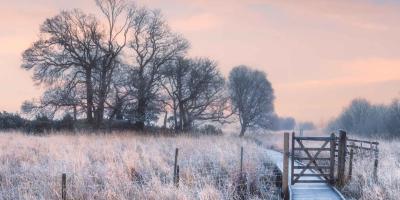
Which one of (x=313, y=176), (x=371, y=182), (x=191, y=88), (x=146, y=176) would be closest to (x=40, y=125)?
(x=191, y=88)

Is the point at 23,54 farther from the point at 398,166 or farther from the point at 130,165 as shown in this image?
the point at 398,166

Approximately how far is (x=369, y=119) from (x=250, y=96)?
17366mm

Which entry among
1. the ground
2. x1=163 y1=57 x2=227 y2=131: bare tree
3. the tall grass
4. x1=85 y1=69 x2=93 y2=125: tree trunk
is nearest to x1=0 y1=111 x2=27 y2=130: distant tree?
x1=85 y1=69 x2=93 y2=125: tree trunk

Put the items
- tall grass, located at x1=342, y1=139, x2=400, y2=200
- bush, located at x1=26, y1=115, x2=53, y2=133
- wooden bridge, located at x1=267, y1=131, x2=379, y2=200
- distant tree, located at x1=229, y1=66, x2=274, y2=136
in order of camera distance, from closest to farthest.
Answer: tall grass, located at x1=342, y1=139, x2=400, y2=200, wooden bridge, located at x1=267, y1=131, x2=379, y2=200, bush, located at x1=26, y1=115, x2=53, y2=133, distant tree, located at x1=229, y1=66, x2=274, y2=136

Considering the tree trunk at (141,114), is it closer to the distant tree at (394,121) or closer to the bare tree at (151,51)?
the bare tree at (151,51)

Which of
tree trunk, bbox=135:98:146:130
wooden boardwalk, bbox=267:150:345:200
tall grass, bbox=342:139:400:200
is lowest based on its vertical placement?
wooden boardwalk, bbox=267:150:345:200

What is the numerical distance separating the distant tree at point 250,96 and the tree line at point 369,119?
37.5 ft

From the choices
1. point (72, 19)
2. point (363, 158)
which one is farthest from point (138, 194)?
point (72, 19)

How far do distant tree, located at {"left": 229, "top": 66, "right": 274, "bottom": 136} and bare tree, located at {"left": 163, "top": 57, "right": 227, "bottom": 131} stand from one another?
8649mm

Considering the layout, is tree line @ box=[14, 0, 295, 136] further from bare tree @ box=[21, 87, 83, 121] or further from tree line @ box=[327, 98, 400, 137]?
tree line @ box=[327, 98, 400, 137]

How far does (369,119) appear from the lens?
59.2 meters

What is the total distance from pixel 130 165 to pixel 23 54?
21.8 m

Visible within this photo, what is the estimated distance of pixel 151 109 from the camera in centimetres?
3659

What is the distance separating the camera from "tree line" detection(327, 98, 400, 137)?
2005 inches
